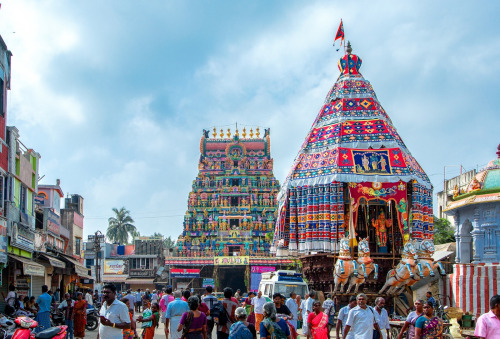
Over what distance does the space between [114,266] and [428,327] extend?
57223 mm

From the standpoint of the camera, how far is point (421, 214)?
961 inches

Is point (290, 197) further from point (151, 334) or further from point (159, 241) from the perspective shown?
point (159, 241)

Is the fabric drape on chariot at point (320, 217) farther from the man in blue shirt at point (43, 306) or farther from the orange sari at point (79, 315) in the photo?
the man in blue shirt at point (43, 306)

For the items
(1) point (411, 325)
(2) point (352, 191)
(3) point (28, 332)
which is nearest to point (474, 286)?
(2) point (352, 191)

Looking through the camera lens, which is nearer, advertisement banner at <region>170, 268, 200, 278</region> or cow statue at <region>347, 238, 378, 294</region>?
cow statue at <region>347, 238, 378, 294</region>

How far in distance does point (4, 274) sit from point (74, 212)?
19.6 m

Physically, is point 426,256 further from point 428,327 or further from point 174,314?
point 428,327

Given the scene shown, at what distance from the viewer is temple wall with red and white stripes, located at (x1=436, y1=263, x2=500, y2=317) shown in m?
21.0

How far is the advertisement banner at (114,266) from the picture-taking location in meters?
64.4

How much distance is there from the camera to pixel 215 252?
56.6 meters

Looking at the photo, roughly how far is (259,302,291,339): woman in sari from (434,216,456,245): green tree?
32.5m

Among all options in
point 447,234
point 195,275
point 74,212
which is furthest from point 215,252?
point 447,234

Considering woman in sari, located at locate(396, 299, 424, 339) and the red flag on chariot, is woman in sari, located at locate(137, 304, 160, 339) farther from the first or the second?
the red flag on chariot

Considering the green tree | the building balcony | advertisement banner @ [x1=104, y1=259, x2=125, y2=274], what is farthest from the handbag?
advertisement banner @ [x1=104, y1=259, x2=125, y2=274]
